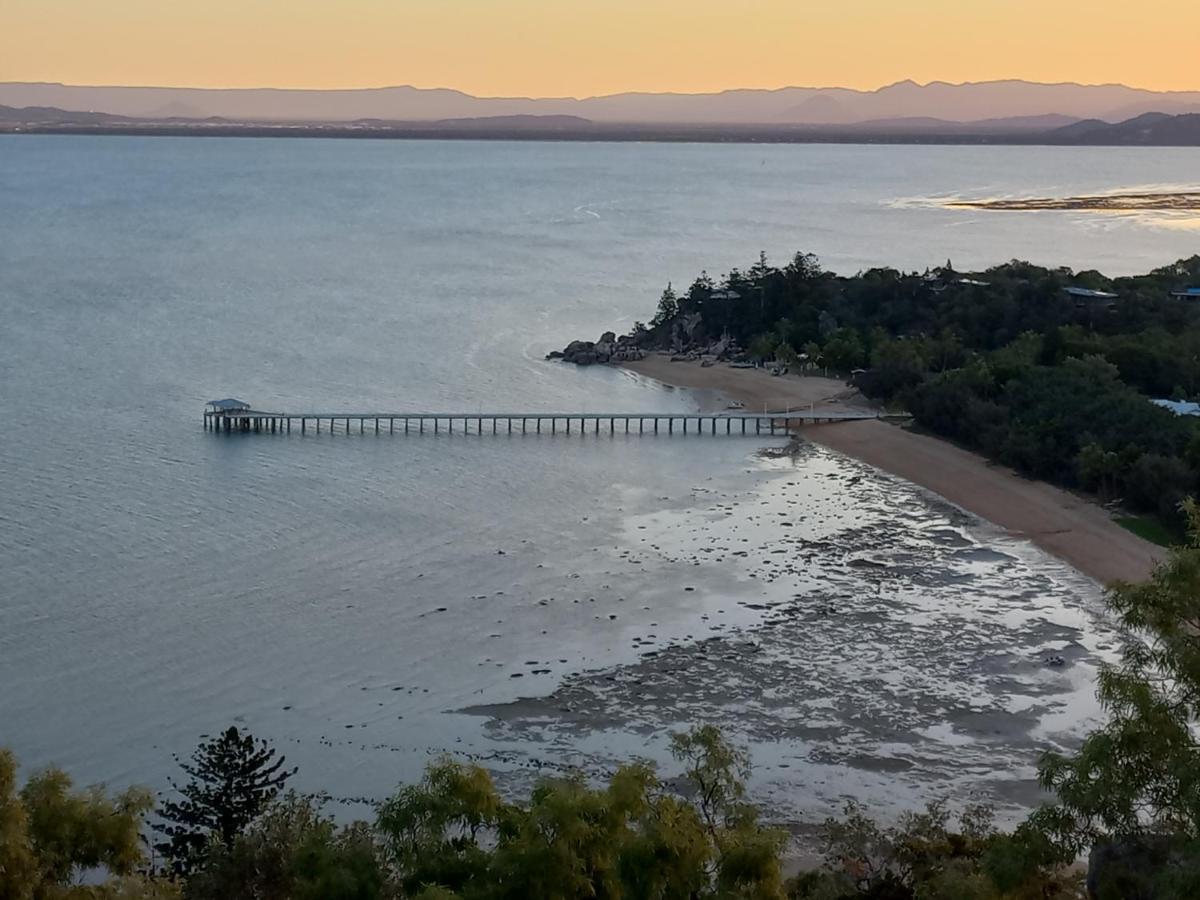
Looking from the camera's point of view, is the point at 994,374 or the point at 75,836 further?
the point at 994,374

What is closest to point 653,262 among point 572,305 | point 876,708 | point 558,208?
point 572,305

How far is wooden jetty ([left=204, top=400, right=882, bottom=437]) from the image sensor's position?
53.8 meters

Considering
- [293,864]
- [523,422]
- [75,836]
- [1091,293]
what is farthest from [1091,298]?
[75,836]

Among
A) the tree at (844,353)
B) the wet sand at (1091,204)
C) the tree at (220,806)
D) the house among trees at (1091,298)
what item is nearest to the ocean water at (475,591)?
the tree at (220,806)

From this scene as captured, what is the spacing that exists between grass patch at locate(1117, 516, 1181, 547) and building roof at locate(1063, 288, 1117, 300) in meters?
27.9

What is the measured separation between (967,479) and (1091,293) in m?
24.3

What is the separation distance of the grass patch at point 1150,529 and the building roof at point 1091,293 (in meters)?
27.9

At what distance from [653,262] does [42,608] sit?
82446mm

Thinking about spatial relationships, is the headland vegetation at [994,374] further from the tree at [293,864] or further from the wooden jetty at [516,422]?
the tree at [293,864]

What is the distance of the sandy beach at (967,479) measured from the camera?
38094mm

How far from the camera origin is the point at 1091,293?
66.9 meters

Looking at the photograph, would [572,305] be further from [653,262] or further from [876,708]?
[876,708]

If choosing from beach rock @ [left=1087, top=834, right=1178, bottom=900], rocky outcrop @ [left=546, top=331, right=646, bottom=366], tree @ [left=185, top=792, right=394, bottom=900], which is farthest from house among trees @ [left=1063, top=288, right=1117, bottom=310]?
tree @ [left=185, top=792, right=394, bottom=900]

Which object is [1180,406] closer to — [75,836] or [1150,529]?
[1150,529]
